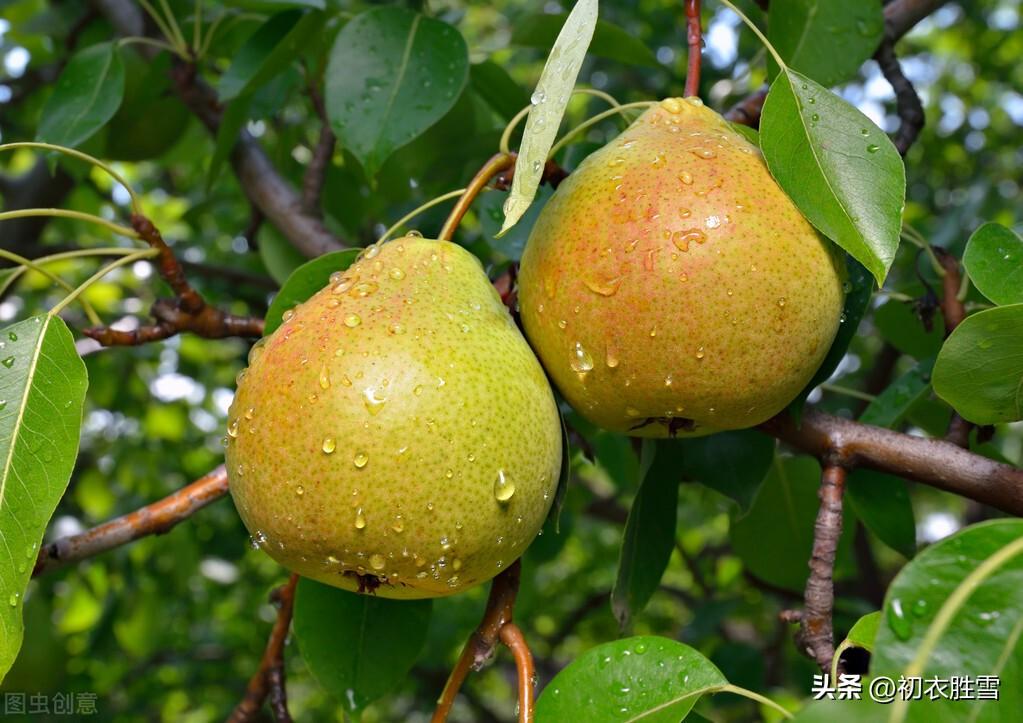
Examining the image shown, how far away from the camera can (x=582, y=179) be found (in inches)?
44.9

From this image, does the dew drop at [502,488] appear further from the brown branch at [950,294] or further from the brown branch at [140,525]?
the brown branch at [950,294]

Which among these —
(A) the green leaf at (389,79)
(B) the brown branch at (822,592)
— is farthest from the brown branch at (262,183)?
(B) the brown branch at (822,592)

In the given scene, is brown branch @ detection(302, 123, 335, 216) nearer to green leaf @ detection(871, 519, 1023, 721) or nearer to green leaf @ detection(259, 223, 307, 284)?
green leaf @ detection(259, 223, 307, 284)

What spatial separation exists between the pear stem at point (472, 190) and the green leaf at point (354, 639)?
0.54m

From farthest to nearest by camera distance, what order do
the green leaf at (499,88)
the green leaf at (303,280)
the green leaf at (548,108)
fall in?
1. the green leaf at (499,88)
2. the green leaf at (303,280)
3. the green leaf at (548,108)

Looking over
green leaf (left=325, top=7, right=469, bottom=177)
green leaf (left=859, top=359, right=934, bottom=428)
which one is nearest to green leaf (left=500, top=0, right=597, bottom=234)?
green leaf (left=325, top=7, right=469, bottom=177)

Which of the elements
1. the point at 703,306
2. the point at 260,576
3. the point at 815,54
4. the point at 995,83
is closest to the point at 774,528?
the point at 815,54

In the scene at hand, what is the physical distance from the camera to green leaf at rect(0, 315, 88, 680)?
39.2 inches

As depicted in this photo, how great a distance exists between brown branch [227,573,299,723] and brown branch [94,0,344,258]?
0.78 metres

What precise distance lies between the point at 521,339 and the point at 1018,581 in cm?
59

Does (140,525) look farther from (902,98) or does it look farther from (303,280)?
(902,98)

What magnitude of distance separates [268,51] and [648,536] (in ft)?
3.71

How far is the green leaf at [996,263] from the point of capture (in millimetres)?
1136

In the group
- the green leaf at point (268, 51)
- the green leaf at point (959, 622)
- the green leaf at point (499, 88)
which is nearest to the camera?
the green leaf at point (959, 622)
